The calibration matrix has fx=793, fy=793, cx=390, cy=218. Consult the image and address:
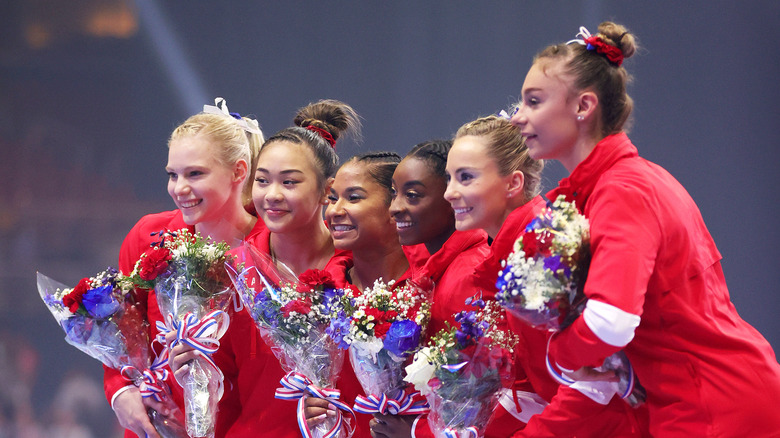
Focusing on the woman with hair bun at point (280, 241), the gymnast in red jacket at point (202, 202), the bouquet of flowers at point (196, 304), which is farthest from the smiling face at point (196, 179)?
the bouquet of flowers at point (196, 304)

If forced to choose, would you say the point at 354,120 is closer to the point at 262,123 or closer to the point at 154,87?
the point at 262,123

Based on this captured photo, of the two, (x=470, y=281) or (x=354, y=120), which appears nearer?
(x=470, y=281)

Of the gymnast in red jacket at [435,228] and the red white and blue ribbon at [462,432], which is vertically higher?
the gymnast in red jacket at [435,228]

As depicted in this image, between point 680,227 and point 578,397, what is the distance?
479 millimetres

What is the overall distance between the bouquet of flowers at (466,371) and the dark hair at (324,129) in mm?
883

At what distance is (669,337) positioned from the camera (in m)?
1.70

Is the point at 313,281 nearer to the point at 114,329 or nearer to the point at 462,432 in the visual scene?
the point at 462,432

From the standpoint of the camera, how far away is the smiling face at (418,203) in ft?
7.61

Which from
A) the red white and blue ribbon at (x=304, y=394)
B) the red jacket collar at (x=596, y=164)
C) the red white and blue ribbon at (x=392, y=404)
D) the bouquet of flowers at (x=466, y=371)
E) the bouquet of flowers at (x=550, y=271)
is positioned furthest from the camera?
the red white and blue ribbon at (x=304, y=394)

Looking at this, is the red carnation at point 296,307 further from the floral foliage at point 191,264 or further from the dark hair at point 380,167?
the dark hair at point 380,167

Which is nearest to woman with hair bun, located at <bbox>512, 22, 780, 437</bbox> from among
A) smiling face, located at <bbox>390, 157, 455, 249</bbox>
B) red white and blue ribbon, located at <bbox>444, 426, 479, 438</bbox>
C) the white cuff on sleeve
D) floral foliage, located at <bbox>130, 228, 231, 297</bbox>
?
the white cuff on sleeve

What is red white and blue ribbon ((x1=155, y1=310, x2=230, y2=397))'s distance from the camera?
2.29 metres

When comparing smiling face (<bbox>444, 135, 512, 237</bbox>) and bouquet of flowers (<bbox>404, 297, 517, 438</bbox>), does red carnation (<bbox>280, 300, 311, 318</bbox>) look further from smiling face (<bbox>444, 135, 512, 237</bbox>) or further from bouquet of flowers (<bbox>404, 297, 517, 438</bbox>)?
smiling face (<bbox>444, 135, 512, 237</bbox>)

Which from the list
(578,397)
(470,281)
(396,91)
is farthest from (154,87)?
(578,397)
